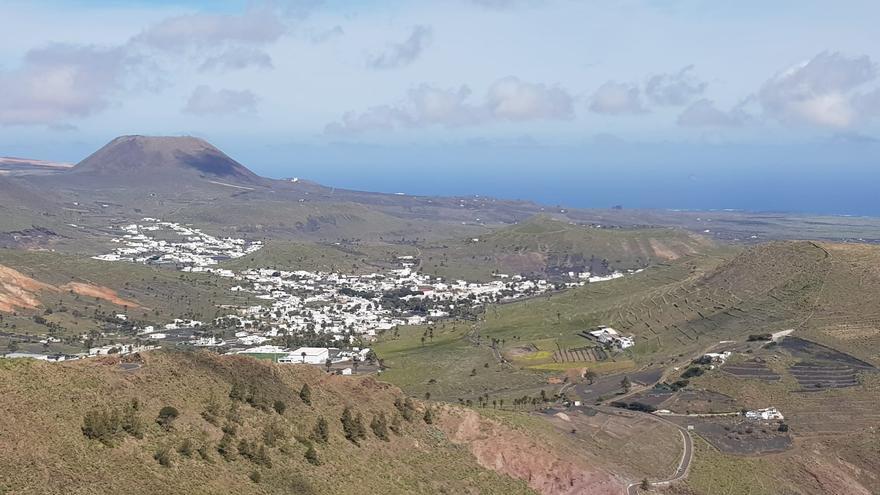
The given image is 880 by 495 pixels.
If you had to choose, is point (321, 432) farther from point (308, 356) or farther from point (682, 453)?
point (308, 356)

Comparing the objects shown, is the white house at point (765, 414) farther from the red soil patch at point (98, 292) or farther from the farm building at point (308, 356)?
the red soil patch at point (98, 292)

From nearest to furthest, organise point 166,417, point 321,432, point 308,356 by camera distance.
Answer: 1. point 166,417
2. point 321,432
3. point 308,356

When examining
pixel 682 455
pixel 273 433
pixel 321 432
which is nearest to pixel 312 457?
pixel 273 433

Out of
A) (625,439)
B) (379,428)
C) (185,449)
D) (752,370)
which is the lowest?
(625,439)

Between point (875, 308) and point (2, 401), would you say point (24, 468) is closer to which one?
point (2, 401)

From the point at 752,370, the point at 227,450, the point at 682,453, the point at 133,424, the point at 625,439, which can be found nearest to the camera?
the point at 133,424

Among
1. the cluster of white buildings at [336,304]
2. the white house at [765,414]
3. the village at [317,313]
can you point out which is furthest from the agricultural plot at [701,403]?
the cluster of white buildings at [336,304]
